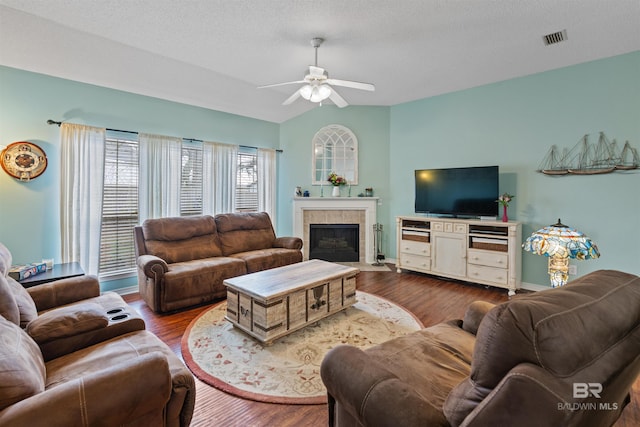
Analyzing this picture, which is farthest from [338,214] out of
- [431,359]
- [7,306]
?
[7,306]

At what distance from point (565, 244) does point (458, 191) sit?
2.55 m

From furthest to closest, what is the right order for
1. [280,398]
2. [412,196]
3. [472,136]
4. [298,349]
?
[412,196] → [472,136] → [298,349] → [280,398]

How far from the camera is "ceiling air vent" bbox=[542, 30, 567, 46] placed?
3089mm

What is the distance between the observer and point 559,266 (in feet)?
7.39

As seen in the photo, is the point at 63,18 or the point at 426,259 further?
the point at 426,259

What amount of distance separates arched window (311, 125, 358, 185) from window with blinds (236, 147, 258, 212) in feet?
3.85

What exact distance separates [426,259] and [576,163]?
2.34m

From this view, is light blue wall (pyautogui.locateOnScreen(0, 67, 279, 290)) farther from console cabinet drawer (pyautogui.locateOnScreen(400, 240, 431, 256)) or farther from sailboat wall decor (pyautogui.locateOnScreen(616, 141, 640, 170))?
sailboat wall decor (pyautogui.locateOnScreen(616, 141, 640, 170))

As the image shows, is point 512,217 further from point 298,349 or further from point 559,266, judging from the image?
point 298,349

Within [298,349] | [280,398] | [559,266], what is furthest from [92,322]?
[559,266]

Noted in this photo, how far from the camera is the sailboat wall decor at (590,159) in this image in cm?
348

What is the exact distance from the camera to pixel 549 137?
399 cm

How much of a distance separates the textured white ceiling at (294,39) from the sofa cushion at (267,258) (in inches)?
102

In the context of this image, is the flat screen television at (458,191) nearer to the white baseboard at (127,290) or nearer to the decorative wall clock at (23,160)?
the white baseboard at (127,290)
